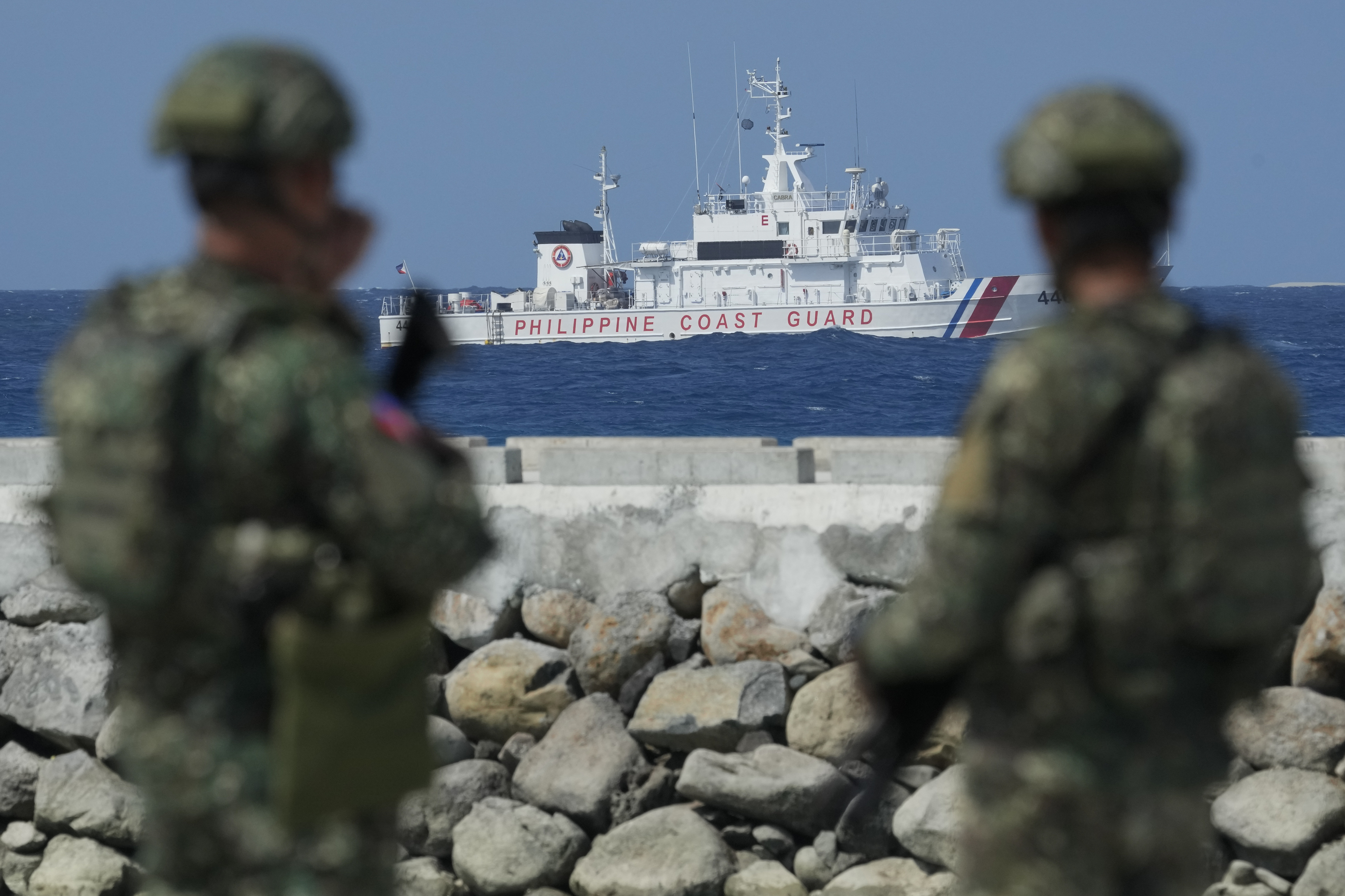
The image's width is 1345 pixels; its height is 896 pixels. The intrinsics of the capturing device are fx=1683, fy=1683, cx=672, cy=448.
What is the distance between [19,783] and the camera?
5703 millimetres

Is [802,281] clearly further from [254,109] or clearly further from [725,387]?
[254,109]

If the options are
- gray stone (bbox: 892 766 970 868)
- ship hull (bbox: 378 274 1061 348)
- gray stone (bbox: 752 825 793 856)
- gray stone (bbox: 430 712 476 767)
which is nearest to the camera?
gray stone (bbox: 892 766 970 868)

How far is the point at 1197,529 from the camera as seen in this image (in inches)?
77.0

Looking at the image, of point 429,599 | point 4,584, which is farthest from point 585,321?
point 429,599

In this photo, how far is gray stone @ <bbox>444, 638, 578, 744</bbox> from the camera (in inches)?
222

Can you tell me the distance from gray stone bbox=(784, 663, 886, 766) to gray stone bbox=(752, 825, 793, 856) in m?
0.26

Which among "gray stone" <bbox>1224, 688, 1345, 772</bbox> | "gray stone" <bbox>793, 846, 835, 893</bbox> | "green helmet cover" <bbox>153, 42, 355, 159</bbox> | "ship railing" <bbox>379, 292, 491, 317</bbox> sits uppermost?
"green helmet cover" <bbox>153, 42, 355, 159</bbox>

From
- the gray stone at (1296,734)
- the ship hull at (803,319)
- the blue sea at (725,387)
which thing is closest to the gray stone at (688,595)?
the gray stone at (1296,734)

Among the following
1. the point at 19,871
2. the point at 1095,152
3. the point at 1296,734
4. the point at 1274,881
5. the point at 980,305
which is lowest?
the point at 19,871

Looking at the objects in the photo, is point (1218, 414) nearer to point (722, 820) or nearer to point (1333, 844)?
point (1333, 844)

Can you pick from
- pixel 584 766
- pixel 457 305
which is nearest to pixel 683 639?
pixel 584 766

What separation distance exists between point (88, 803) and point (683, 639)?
202cm

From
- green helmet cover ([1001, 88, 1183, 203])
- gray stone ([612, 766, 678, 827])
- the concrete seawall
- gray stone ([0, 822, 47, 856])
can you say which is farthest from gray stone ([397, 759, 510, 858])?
green helmet cover ([1001, 88, 1183, 203])

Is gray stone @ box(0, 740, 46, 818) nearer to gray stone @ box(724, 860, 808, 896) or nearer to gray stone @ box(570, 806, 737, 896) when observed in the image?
gray stone @ box(570, 806, 737, 896)
